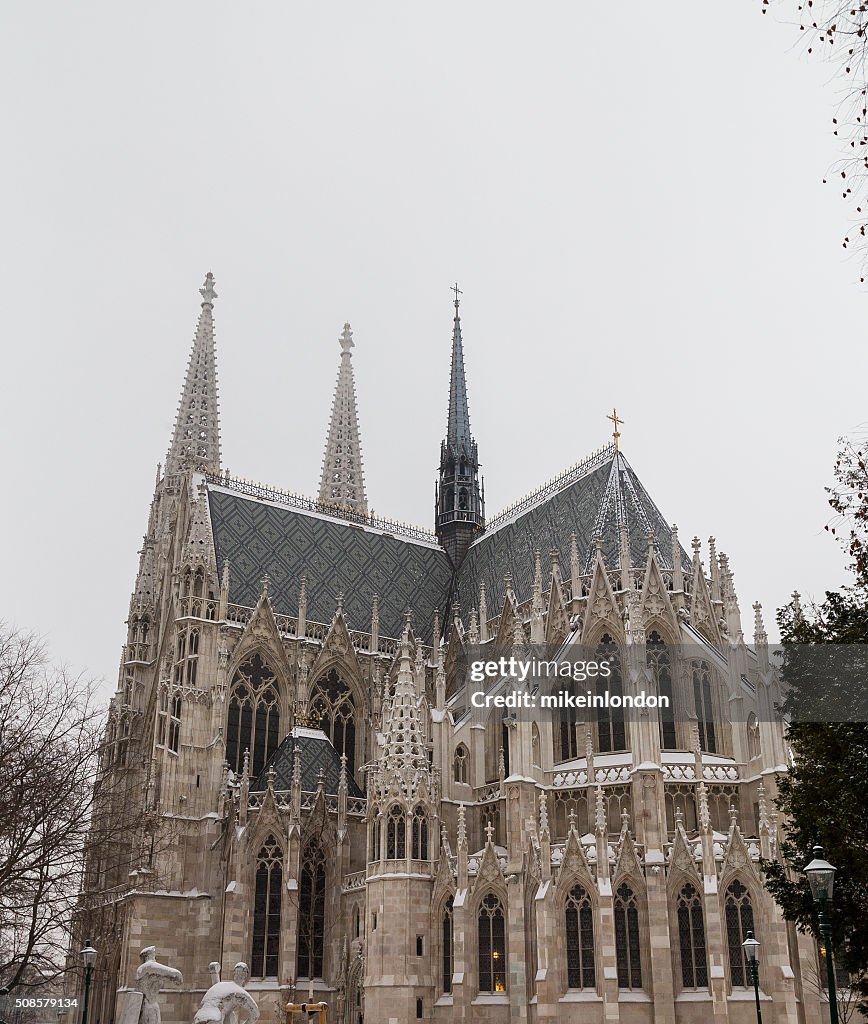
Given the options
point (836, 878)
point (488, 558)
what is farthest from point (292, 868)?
point (836, 878)

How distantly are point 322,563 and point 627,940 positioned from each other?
24537 millimetres

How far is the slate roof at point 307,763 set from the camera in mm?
41750

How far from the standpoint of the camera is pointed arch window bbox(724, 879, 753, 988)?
31.9m

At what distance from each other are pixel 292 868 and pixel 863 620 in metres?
25.7

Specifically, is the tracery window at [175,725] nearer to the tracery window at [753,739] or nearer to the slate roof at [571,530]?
the slate roof at [571,530]

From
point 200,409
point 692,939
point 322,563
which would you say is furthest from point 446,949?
point 200,409

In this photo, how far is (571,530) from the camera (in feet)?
153

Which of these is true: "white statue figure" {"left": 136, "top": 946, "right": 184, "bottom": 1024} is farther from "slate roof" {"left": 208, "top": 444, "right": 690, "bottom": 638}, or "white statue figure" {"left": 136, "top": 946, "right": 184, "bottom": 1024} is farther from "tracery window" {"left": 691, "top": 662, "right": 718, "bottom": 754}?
"slate roof" {"left": 208, "top": 444, "right": 690, "bottom": 638}

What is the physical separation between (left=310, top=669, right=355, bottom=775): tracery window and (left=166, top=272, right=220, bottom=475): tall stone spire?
52.3ft

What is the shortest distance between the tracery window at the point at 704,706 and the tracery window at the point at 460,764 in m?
8.39

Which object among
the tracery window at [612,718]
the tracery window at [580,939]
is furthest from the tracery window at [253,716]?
the tracery window at [580,939]

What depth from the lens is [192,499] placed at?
4941cm

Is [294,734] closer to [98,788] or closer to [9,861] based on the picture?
[98,788]

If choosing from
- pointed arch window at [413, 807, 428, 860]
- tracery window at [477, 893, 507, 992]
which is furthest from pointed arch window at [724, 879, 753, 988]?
pointed arch window at [413, 807, 428, 860]
